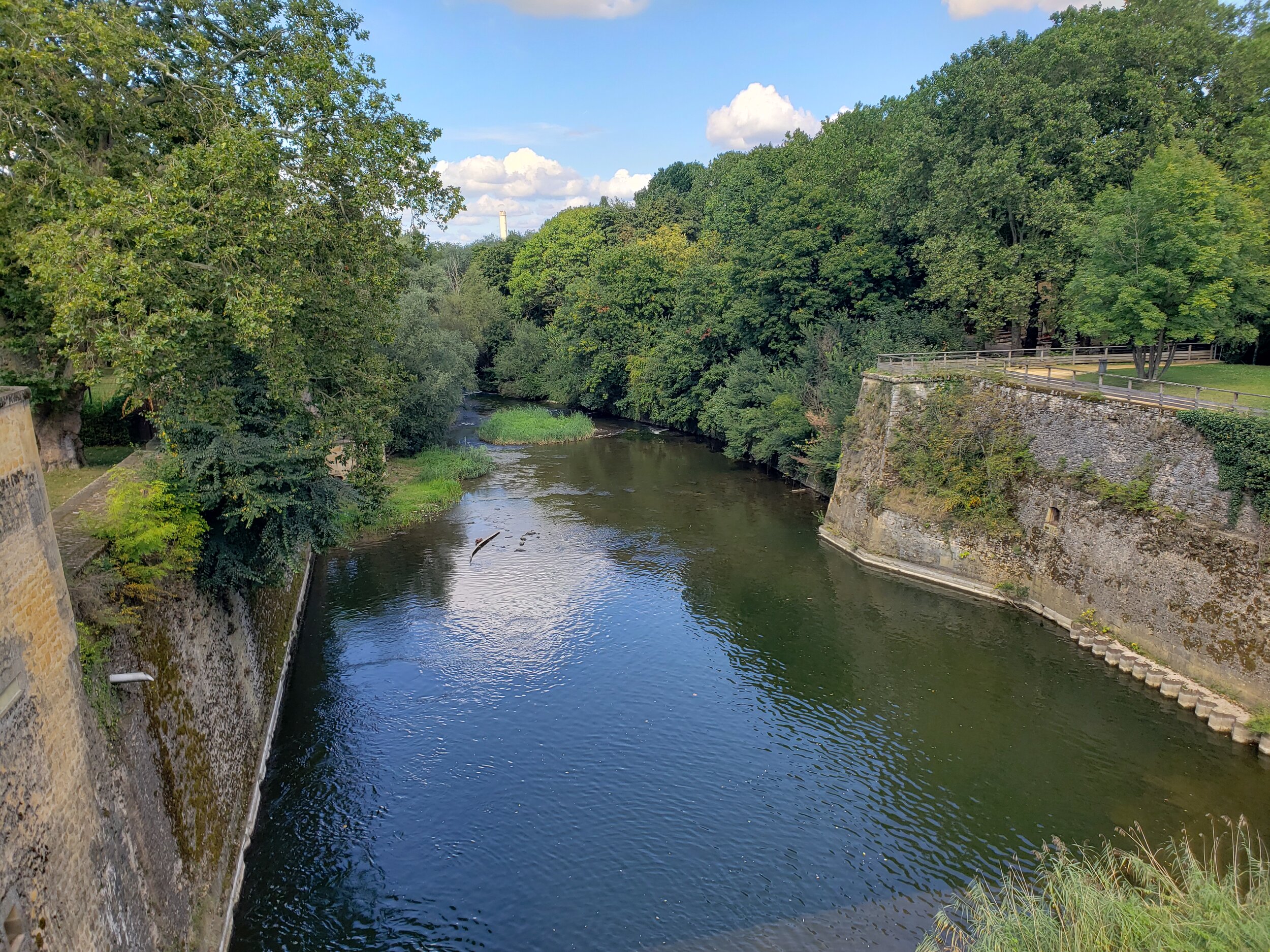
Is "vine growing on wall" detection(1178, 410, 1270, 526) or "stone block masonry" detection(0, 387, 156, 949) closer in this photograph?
"stone block masonry" detection(0, 387, 156, 949)

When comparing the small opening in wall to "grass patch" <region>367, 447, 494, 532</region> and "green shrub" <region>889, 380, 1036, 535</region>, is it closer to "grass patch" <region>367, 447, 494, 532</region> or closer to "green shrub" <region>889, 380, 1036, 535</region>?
"grass patch" <region>367, 447, 494, 532</region>

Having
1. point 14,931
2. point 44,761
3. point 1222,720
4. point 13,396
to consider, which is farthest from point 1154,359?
point 14,931

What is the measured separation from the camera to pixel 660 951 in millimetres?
11367

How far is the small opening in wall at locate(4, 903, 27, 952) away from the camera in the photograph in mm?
Result: 6461

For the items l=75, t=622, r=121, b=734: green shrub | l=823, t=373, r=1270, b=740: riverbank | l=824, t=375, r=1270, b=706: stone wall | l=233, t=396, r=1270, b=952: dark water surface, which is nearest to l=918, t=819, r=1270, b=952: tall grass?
l=233, t=396, r=1270, b=952: dark water surface

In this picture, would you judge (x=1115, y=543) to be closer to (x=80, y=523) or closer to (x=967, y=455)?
(x=967, y=455)

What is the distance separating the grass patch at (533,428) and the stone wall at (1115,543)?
78.4 ft

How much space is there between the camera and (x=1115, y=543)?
20.5 m

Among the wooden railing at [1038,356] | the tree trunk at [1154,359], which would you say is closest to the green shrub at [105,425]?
the wooden railing at [1038,356]

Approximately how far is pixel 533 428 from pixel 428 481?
1352 centimetres

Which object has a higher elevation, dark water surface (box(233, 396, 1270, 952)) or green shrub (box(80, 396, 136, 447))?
green shrub (box(80, 396, 136, 447))

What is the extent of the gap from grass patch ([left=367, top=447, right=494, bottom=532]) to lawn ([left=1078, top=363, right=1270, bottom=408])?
25.2 metres

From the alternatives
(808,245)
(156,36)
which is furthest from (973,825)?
(808,245)

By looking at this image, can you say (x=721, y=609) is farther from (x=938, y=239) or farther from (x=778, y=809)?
(x=938, y=239)
